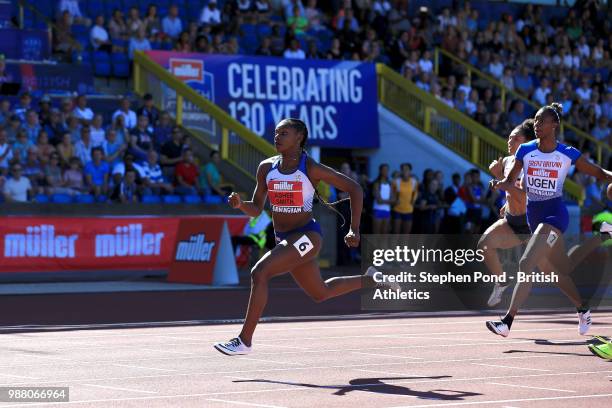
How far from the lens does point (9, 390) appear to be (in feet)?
33.1

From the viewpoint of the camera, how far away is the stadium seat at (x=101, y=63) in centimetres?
2936

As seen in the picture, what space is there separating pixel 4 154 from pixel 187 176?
4.01 m

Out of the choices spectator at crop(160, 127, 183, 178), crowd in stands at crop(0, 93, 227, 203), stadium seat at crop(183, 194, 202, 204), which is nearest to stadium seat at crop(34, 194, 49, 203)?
crowd in stands at crop(0, 93, 227, 203)

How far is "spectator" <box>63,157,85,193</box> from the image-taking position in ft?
82.5

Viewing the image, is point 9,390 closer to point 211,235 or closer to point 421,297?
point 421,297

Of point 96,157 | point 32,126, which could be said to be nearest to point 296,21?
point 96,157

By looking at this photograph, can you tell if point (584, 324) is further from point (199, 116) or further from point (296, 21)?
point (296, 21)

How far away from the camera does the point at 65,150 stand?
999 inches

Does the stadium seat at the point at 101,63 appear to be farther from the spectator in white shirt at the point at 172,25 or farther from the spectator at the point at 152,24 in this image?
the spectator in white shirt at the point at 172,25

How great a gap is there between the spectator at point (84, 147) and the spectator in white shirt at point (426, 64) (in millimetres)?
11345

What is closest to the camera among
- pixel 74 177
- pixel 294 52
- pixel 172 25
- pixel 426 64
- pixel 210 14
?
pixel 74 177

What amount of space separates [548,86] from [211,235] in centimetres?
1514

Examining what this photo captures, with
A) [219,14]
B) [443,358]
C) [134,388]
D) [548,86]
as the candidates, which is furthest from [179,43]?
[134,388]

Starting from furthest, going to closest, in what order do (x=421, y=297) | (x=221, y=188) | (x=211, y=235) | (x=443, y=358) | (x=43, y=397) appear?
1. (x=221, y=188)
2. (x=211, y=235)
3. (x=421, y=297)
4. (x=443, y=358)
5. (x=43, y=397)
